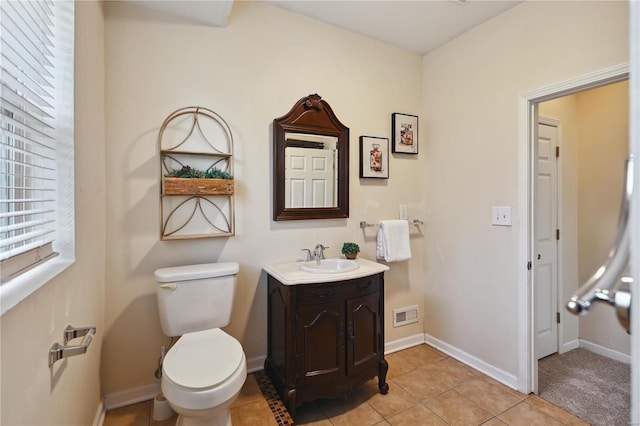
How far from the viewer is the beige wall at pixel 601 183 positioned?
8.02 feet

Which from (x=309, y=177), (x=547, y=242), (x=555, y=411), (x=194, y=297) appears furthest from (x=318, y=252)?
(x=547, y=242)

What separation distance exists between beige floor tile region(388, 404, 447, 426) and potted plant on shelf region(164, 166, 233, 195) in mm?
1667

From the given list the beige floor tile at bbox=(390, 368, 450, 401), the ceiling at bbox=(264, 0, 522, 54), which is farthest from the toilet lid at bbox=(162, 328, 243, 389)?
the ceiling at bbox=(264, 0, 522, 54)

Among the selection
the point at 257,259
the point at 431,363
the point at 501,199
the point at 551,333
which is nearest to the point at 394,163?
the point at 501,199

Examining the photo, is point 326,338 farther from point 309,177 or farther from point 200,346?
point 309,177

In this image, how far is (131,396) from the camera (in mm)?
1873

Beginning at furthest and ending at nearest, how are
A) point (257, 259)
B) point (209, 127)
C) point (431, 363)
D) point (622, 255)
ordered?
point (431, 363) → point (257, 259) → point (209, 127) → point (622, 255)

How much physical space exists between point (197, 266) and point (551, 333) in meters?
2.85

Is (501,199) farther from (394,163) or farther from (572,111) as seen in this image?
(572,111)

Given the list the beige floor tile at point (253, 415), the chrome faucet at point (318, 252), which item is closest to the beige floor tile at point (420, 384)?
the beige floor tile at point (253, 415)

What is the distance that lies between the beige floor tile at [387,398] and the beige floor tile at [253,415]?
2.00ft

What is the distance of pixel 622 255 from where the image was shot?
1.61 feet

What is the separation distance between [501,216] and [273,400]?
1963 millimetres

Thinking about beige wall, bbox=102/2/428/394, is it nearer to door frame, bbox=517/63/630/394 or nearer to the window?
the window
